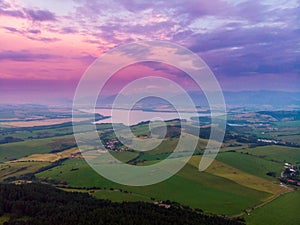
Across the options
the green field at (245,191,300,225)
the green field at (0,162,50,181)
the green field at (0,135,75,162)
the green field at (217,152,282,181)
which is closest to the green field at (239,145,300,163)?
the green field at (217,152,282,181)

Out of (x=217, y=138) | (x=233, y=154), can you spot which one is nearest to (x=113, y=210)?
(x=233, y=154)

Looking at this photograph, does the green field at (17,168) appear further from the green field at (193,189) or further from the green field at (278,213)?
the green field at (278,213)

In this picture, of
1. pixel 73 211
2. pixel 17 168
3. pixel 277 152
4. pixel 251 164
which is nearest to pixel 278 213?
pixel 251 164

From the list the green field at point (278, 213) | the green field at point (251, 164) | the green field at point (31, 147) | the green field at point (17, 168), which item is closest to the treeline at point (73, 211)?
the green field at point (278, 213)

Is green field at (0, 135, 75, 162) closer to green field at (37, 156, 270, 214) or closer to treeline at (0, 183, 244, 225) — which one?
green field at (37, 156, 270, 214)

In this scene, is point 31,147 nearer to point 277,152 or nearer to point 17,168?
point 17,168

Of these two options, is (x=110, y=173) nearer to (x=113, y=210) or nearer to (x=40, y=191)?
(x=40, y=191)

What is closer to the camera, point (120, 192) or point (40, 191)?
point (40, 191)
